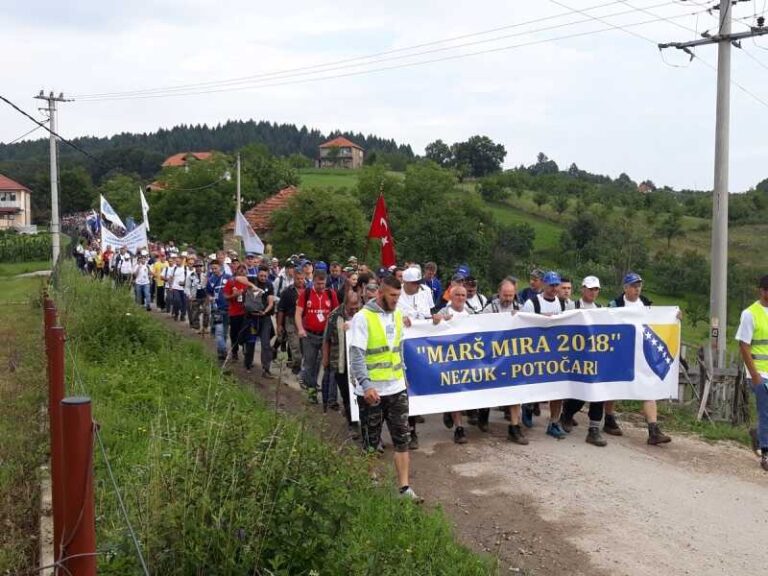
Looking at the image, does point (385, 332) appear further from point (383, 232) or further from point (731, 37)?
point (731, 37)

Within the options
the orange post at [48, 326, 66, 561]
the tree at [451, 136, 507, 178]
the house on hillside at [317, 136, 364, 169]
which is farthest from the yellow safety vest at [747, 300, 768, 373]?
the house on hillside at [317, 136, 364, 169]

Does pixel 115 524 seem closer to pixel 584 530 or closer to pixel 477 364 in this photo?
pixel 584 530

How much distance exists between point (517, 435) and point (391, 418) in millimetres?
2478

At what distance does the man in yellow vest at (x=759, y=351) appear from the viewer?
7.79 metres

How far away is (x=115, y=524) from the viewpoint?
4.62 meters

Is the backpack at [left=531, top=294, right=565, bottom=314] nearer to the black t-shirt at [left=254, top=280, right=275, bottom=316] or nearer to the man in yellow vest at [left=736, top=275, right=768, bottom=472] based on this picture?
the man in yellow vest at [left=736, top=275, right=768, bottom=472]

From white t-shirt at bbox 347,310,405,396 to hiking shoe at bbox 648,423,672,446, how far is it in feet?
11.5

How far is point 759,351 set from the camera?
786cm

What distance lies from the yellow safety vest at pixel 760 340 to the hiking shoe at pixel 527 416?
106 inches

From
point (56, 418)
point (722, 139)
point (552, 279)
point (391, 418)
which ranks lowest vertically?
point (391, 418)

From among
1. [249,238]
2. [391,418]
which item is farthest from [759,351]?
[249,238]

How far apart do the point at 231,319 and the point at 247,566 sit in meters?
8.78

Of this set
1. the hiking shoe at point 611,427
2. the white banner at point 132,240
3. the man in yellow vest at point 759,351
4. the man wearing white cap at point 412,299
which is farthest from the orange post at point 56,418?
the white banner at point 132,240

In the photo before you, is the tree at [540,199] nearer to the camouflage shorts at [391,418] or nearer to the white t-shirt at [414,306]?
the white t-shirt at [414,306]
